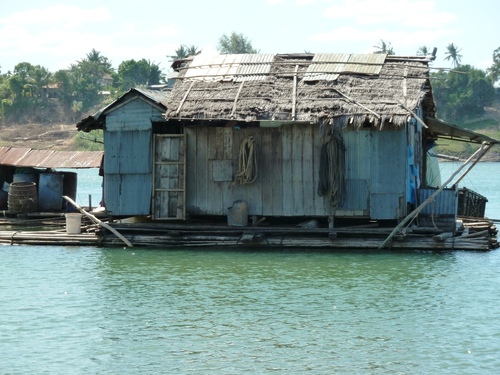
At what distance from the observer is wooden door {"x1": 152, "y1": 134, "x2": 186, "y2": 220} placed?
65.3 ft

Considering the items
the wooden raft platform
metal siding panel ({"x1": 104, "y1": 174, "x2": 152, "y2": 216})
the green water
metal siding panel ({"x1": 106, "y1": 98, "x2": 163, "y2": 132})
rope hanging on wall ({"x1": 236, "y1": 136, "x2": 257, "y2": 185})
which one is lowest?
the green water

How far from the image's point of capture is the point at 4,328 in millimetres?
13578

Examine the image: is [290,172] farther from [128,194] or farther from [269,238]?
[128,194]

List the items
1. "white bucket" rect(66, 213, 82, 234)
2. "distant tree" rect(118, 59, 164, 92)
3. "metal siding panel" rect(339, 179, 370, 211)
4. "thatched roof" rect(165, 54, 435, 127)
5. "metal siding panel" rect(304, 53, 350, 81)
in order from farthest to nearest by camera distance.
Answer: "distant tree" rect(118, 59, 164, 92)
"white bucket" rect(66, 213, 82, 234)
"metal siding panel" rect(304, 53, 350, 81)
"metal siding panel" rect(339, 179, 370, 211)
"thatched roof" rect(165, 54, 435, 127)

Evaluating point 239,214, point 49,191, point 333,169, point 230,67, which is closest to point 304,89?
point 333,169

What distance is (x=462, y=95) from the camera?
9256 cm

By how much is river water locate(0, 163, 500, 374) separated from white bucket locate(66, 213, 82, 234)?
0.70 meters

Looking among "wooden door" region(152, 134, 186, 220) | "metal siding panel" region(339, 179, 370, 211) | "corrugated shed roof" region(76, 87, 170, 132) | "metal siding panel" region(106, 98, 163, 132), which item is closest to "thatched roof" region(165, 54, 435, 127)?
"corrugated shed roof" region(76, 87, 170, 132)

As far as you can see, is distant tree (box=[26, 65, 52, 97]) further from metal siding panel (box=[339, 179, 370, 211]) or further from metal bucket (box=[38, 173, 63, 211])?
metal siding panel (box=[339, 179, 370, 211])

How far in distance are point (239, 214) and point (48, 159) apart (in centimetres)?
866

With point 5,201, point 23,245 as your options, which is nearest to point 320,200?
point 23,245

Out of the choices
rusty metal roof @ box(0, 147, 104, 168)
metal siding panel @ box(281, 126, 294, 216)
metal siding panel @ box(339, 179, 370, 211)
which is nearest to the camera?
metal siding panel @ box(339, 179, 370, 211)

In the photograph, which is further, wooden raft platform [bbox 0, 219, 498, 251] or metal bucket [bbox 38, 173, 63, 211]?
metal bucket [bbox 38, 173, 63, 211]

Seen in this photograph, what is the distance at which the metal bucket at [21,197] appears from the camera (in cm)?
2464
